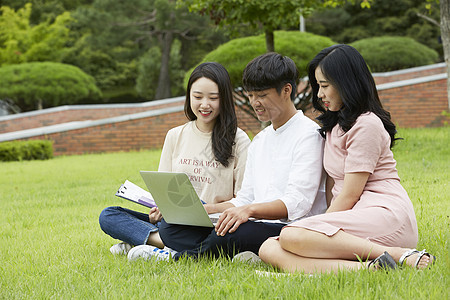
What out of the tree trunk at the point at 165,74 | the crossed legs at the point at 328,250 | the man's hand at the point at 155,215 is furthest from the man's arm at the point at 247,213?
the tree trunk at the point at 165,74

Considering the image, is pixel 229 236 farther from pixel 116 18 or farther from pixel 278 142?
pixel 116 18

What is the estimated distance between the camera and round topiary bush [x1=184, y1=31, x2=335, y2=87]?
11.0 meters

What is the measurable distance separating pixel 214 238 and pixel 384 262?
0.94 metres

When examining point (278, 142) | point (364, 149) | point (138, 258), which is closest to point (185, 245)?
point (138, 258)

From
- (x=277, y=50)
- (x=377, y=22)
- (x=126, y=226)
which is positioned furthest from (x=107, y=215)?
(x=377, y=22)

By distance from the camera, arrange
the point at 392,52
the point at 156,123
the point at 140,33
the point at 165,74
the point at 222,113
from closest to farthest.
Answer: the point at 222,113, the point at 156,123, the point at 392,52, the point at 165,74, the point at 140,33

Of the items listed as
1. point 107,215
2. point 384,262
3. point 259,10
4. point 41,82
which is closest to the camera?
point 384,262

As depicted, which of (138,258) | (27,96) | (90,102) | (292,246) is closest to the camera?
(292,246)

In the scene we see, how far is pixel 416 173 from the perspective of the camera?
6484 millimetres

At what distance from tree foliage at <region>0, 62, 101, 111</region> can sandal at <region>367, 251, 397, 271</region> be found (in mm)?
18649

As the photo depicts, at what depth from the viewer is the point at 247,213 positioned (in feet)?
9.68

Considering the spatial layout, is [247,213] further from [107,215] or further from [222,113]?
[107,215]

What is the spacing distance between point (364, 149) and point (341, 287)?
0.74 meters

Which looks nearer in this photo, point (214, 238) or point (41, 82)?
point (214, 238)
